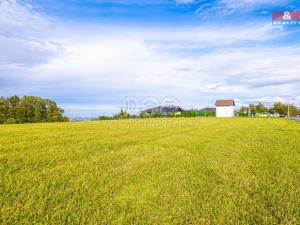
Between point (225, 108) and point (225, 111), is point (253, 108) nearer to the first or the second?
point (225, 108)

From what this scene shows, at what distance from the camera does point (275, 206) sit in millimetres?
2008

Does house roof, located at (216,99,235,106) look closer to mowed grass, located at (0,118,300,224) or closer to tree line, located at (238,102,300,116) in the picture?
tree line, located at (238,102,300,116)

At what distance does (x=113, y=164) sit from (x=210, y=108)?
57456 millimetres

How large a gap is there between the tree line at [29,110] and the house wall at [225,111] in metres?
38.3

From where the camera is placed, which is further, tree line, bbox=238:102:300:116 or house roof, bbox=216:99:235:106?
tree line, bbox=238:102:300:116

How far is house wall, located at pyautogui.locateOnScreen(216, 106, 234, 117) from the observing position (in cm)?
4982

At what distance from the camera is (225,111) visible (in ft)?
165

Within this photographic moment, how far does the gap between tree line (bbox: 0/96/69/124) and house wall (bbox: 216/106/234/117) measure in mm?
38262

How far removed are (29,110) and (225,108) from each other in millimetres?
44056

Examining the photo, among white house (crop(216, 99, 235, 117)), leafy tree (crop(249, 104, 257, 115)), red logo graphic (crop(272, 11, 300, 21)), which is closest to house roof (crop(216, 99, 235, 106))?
white house (crop(216, 99, 235, 117))

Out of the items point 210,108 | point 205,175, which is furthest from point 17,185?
point 210,108

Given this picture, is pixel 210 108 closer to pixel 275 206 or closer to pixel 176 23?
pixel 176 23

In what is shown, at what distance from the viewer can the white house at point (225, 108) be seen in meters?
50.0

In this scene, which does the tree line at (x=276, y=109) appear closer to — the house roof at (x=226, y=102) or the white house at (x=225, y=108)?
the house roof at (x=226, y=102)
